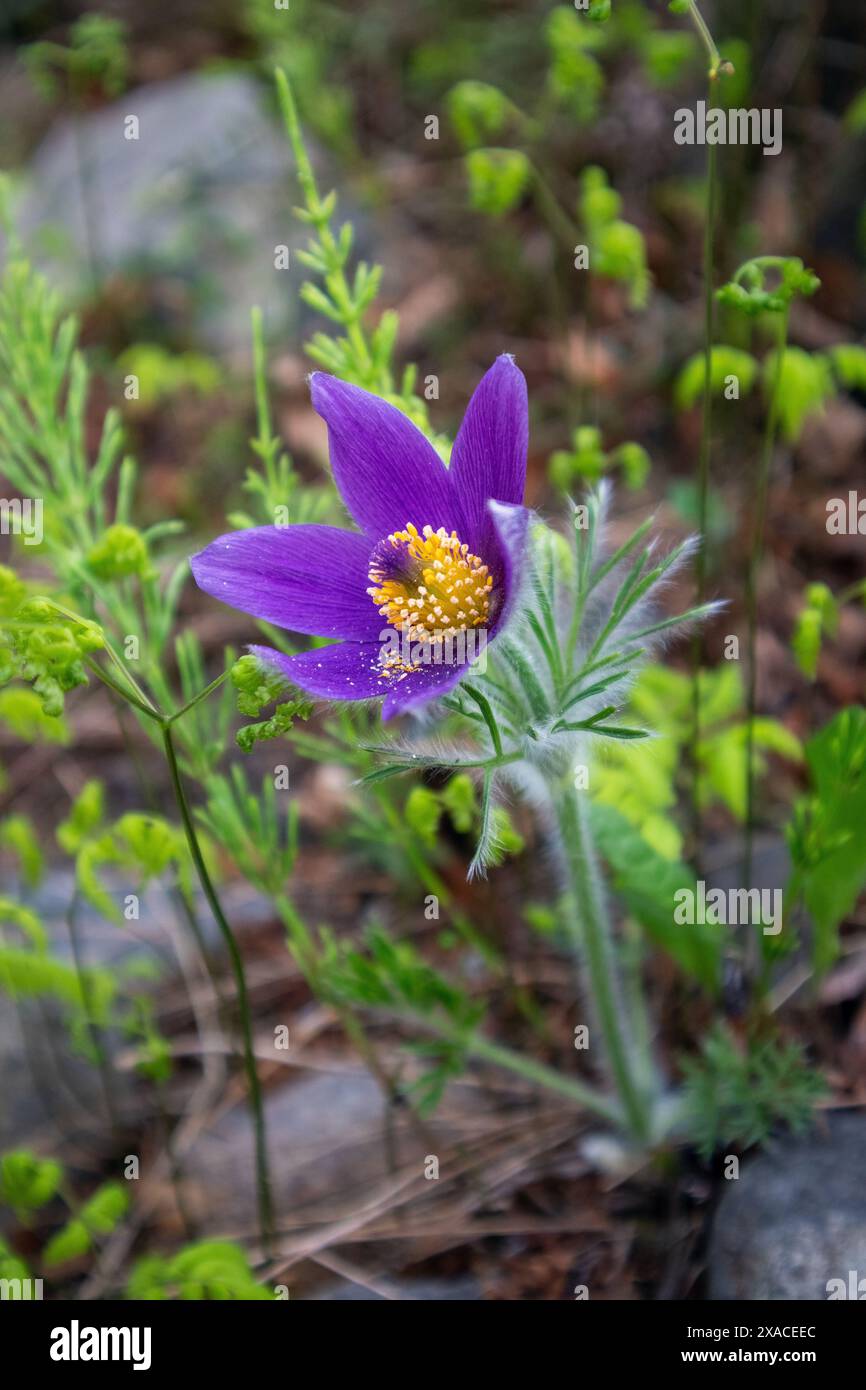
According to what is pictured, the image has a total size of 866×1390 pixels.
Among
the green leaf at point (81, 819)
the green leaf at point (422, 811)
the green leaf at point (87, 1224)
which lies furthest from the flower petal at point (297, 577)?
the green leaf at point (87, 1224)

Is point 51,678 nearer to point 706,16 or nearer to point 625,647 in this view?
point 625,647

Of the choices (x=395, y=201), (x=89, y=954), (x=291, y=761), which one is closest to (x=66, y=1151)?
(x=89, y=954)

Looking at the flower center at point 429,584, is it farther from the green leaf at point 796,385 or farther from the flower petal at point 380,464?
the green leaf at point 796,385

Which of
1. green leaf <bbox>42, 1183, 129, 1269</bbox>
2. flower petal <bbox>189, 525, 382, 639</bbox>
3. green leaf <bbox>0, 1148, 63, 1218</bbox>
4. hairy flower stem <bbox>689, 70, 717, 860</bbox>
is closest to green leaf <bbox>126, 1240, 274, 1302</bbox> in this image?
green leaf <bbox>42, 1183, 129, 1269</bbox>

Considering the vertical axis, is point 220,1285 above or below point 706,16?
below

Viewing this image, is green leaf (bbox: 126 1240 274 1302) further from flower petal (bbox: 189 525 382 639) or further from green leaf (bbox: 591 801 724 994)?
flower petal (bbox: 189 525 382 639)
